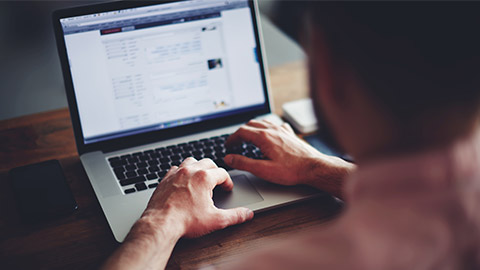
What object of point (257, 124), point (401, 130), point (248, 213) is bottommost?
point (248, 213)

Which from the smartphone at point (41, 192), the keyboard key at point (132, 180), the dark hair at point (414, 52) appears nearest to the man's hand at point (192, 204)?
the keyboard key at point (132, 180)

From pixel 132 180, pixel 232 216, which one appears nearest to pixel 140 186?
pixel 132 180

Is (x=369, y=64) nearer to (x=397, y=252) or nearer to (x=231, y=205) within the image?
(x=397, y=252)

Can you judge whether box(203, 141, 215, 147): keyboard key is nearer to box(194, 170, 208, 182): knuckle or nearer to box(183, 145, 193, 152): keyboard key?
box(183, 145, 193, 152): keyboard key

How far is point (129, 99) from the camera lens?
1201mm

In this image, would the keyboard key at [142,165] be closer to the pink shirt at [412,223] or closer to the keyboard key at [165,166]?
the keyboard key at [165,166]

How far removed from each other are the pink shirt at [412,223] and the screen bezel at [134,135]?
75 centimetres

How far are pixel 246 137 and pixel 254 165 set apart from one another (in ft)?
0.33

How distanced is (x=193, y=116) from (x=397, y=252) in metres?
0.82

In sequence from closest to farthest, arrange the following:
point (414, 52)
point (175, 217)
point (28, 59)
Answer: point (414, 52), point (175, 217), point (28, 59)

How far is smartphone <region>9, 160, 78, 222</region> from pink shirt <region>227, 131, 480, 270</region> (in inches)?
24.1

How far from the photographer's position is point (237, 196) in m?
1.01

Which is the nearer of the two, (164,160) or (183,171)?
(183,171)

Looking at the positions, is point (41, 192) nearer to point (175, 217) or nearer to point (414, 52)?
point (175, 217)
